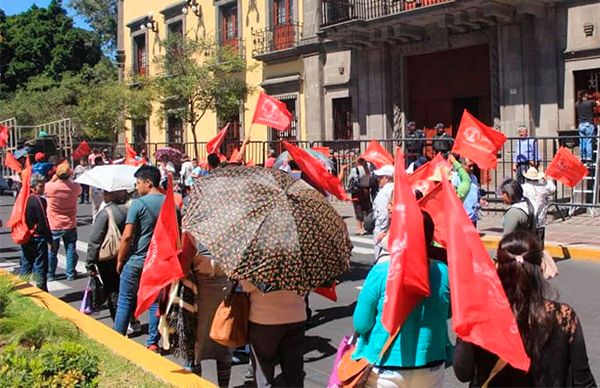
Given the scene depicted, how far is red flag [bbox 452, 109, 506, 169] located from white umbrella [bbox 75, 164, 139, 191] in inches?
211

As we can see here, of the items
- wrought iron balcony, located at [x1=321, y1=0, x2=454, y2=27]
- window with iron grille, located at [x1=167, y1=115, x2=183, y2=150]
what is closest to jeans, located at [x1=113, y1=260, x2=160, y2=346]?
wrought iron balcony, located at [x1=321, y1=0, x2=454, y2=27]

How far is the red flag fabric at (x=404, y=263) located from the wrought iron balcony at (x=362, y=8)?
16003 millimetres

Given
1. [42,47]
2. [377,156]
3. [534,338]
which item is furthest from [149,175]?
[42,47]

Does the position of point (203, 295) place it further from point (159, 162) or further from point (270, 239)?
point (159, 162)

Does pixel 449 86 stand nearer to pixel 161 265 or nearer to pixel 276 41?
pixel 276 41

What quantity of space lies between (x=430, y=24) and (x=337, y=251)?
642 inches

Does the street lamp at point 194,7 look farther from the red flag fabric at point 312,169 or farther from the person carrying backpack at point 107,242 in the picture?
the person carrying backpack at point 107,242

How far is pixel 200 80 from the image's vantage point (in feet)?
83.0

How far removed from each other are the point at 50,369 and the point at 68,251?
6.38m

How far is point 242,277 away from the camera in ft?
12.4

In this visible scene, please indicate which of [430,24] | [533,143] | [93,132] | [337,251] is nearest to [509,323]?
[337,251]

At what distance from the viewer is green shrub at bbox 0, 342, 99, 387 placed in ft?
13.3

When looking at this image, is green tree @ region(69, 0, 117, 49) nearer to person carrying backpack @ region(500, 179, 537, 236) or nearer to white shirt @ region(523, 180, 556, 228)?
white shirt @ region(523, 180, 556, 228)

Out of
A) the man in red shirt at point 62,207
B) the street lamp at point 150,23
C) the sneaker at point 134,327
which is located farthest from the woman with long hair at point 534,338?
the street lamp at point 150,23
